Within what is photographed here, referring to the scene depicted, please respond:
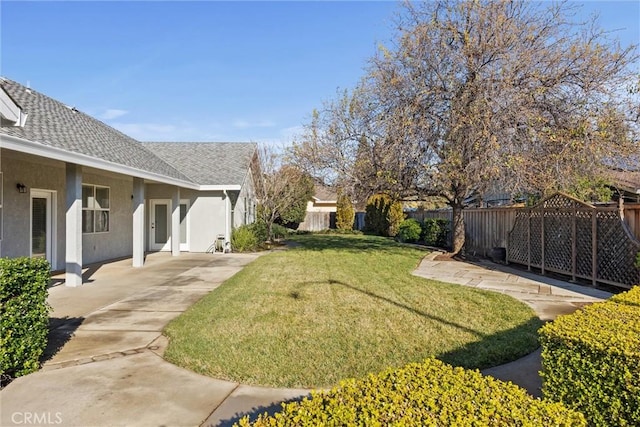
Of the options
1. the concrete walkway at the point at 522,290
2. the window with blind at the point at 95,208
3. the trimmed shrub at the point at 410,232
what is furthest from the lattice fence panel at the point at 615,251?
the window with blind at the point at 95,208

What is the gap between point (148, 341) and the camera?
5238 millimetres

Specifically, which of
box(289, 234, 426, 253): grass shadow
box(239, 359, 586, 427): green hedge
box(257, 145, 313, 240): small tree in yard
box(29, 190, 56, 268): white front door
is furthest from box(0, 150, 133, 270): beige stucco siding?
box(239, 359, 586, 427): green hedge

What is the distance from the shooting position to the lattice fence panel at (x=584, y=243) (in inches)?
370

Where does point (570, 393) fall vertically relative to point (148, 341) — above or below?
A: above

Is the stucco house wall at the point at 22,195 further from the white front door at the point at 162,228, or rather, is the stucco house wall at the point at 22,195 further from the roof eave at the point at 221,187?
the roof eave at the point at 221,187

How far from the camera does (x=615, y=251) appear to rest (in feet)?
28.3

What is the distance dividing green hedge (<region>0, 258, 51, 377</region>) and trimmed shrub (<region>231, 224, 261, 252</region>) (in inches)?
489

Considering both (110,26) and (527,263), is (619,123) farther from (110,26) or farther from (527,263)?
(110,26)

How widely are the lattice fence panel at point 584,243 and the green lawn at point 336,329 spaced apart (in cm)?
333

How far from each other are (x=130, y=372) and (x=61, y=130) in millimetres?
8144

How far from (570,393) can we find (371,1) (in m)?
11.6

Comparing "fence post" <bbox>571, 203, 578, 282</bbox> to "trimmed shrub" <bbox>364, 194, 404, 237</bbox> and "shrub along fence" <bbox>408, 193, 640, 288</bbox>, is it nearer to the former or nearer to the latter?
"shrub along fence" <bbox>408, 193, 640, 288</bbox>

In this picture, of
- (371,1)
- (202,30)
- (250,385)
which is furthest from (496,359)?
(202,30)

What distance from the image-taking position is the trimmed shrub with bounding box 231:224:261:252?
16812mm
